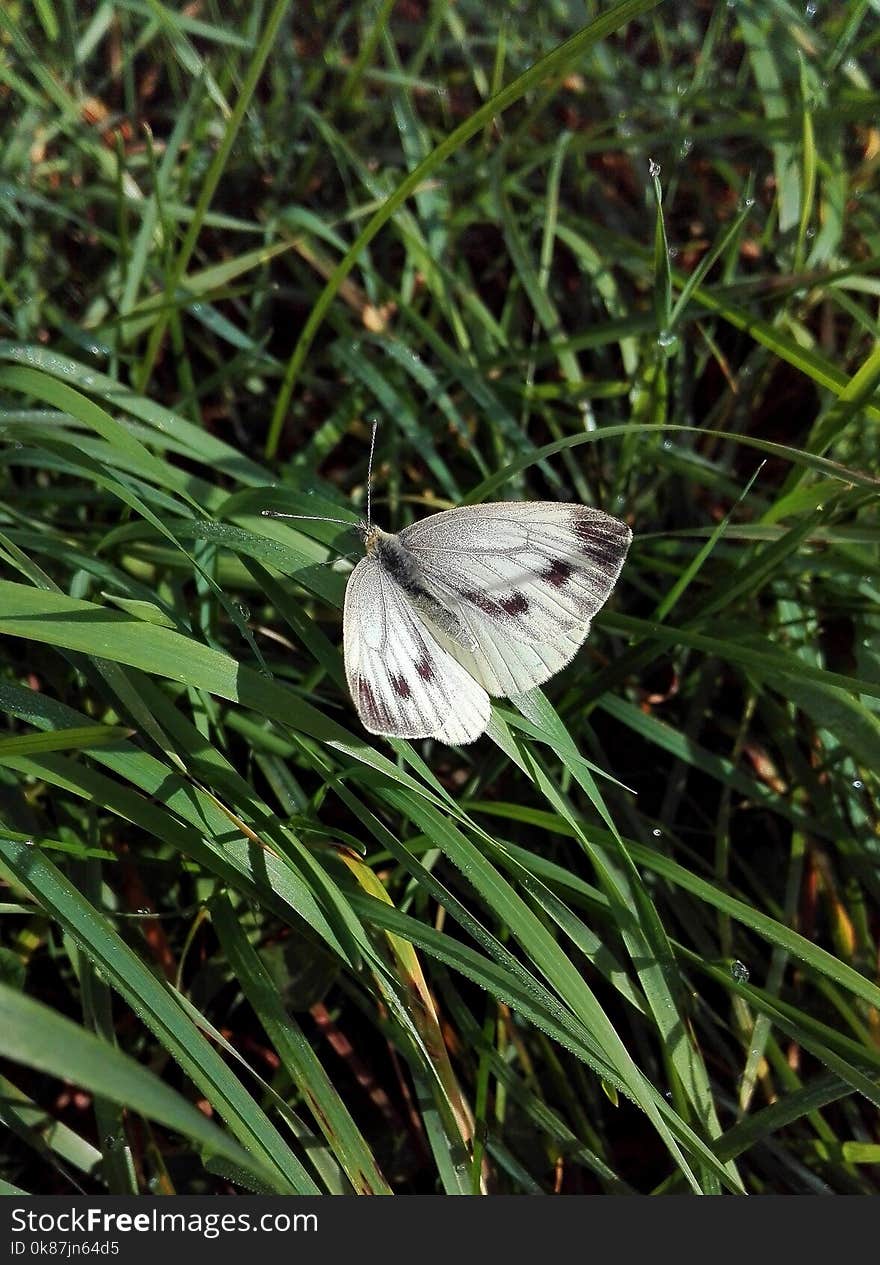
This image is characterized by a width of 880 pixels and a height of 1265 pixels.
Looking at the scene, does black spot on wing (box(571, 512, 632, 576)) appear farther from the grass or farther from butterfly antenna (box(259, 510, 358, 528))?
butterfly antenna (box(259, 510, 358, 528))

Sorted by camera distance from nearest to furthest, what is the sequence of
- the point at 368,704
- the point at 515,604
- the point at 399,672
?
1. the point at 368,704
2. the point at 399,672
3. the point at 515,604

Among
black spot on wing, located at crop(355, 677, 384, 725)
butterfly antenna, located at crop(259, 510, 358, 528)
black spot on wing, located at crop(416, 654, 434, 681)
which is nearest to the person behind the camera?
black spot on wing, located at crop(355, 677, 384, 725)

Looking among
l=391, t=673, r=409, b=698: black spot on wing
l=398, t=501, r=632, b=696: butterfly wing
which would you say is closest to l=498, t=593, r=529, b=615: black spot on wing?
l=398, t=501, r=632, b=696: butterfly wing

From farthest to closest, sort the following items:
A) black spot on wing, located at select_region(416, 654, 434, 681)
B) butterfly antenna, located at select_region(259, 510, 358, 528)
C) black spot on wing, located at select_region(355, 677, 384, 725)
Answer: butterfly antenna, located at select_region(259, 510, 358, 528)
black spot on wing, located at select_region(416, 654, 434, 681)
black spot on wing, located at select_region(355, 677, 384, 725)

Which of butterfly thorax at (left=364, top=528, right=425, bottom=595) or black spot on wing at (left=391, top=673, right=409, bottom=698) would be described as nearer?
black spot on wing at (left=391, top=673, right=409, bottom=698)

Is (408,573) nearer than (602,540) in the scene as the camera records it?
No

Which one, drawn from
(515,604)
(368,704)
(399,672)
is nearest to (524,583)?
(515,604)

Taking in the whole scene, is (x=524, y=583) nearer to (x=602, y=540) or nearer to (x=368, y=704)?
(x=602, y=540)

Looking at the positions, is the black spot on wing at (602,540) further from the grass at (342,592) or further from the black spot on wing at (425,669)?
the black spot on wing at (425,669)
